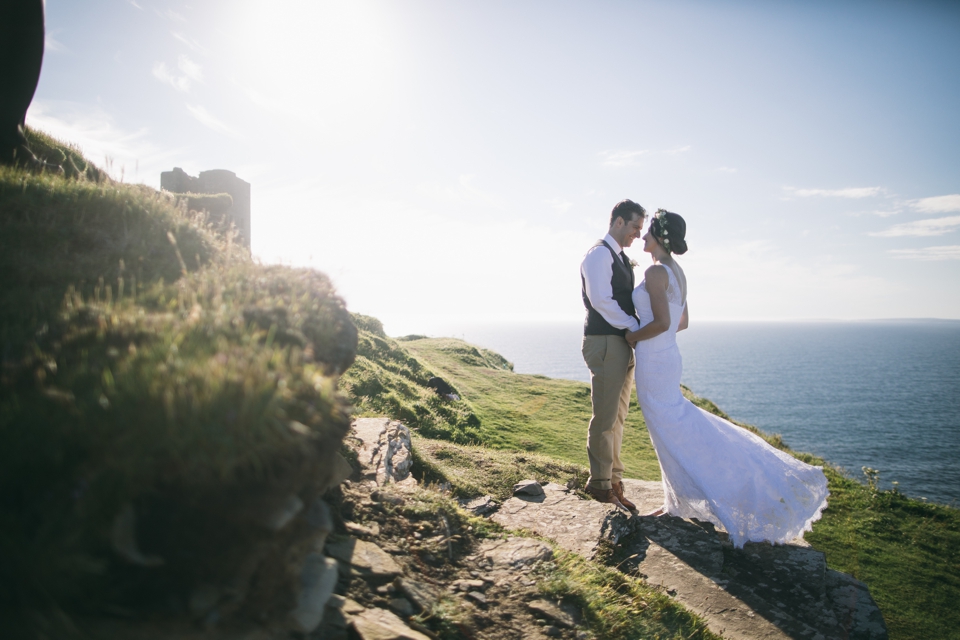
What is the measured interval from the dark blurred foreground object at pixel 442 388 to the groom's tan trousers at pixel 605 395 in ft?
25.0

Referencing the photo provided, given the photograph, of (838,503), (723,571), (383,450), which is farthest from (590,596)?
(838,503)

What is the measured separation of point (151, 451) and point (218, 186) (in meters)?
19.2

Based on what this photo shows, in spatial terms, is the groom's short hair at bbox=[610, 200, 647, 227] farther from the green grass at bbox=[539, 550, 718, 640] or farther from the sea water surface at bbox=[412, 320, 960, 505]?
the sea water surface at bbox=[412, 320, 960, 505]

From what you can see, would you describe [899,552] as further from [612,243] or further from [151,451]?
[151,451]

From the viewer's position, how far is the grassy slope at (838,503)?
7418 millimetres

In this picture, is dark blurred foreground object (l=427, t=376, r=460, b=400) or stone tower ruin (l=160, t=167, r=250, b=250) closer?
dark blurred foreground object (l=427, t=376, r=460, b=400)

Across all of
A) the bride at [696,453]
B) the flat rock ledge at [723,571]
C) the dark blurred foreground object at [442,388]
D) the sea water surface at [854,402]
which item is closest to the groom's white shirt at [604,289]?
the bride at [696,453]

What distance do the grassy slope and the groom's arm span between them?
2.95 metres

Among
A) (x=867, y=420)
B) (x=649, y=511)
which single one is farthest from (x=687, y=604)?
(x=867, y=420)

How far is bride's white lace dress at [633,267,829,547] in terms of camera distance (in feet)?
19.6

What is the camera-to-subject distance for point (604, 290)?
6980 mm

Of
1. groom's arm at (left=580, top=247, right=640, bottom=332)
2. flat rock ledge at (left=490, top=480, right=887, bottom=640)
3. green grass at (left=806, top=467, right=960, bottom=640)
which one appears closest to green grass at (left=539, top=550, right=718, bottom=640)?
flat rock ledge at (left=490, top=480, right=887, bottom=640)

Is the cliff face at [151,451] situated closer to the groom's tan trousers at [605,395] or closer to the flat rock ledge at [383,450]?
the flat rock ledge at [383,450]

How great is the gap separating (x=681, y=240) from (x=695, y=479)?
3414 millimetres
